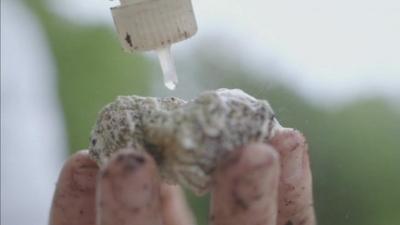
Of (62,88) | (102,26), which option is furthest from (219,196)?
(102,26)

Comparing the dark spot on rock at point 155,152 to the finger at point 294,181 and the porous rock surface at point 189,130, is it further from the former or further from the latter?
the finger at point 294,181

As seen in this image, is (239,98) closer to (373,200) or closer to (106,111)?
(106,111)

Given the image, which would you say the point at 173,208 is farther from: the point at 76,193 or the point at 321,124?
the point at 321,124

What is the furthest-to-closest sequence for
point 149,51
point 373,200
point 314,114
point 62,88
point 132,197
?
point 62,88
point 373,200
point 314,114
point 149,51
point 132,197

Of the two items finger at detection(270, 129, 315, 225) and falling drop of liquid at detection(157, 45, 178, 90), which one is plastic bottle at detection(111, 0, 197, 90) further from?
finger at detection(270, 129, 315, 225)

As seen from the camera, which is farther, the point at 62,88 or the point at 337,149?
the point at 62,88

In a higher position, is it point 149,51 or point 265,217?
point 149,51

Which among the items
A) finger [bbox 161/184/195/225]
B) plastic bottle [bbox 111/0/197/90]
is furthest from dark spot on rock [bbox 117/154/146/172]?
finger [bbox 161/184/195/225]
